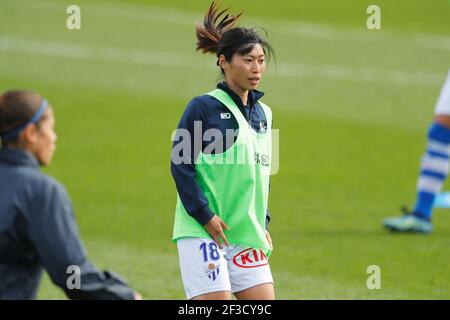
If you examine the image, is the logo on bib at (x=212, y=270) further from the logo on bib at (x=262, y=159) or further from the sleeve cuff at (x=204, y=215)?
the logo on bib at (x=262, y=159)

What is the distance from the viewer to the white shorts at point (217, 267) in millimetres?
6758

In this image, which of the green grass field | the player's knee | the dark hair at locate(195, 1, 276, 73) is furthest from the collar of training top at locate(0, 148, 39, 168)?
the player's knee

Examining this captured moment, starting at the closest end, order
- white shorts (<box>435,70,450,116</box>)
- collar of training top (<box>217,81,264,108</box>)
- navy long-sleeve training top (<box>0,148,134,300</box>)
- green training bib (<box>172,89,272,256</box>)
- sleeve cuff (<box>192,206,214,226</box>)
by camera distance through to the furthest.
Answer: navy long-sleeve training top (<box>0,148,134,300</box>) → sleeve cuff (<box>192,206,214,226</box>) → green training bib (<box>172,89,272,256</box>) → collar of training top (<box>217,81,264,108</box>) → white shorts (<box>435,70,450,116</box>)

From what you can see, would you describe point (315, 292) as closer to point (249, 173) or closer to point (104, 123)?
point (249, 173)

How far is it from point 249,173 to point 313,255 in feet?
14.6

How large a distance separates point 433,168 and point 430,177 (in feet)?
0.33

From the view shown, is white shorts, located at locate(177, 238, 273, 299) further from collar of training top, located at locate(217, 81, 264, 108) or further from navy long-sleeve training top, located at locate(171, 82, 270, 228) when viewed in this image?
collar of training top, located at locate(217, 81, 264, 108)

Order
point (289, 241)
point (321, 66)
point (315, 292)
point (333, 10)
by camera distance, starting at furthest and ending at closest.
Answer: point (333, 10)
point (321, 66)
point (289, 241)
point (315, 292)

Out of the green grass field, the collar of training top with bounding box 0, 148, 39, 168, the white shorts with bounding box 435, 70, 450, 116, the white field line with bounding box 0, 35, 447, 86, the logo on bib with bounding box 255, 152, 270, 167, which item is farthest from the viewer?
the white field line with bounding box 0, 35, 447, 86

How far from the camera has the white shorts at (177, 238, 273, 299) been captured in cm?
676

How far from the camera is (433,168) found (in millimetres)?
11891

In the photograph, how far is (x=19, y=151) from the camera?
524 cm
